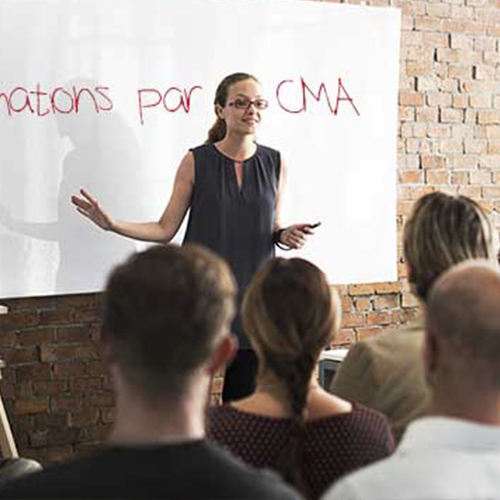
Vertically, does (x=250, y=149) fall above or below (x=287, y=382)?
above

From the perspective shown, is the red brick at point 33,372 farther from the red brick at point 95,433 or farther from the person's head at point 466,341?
the person's head at point 466,341

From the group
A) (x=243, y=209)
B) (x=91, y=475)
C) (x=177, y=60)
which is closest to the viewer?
(x=91, y=475)

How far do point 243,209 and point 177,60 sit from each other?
0.96 m

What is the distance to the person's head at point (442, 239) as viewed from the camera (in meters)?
2.12

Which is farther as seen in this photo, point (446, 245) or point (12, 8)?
point (12, 8)

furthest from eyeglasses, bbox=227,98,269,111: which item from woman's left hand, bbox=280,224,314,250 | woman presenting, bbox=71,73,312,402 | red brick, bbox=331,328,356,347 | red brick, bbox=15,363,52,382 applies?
red brick, bbox=331,328,356,347

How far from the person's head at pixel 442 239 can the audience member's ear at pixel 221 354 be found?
792mm

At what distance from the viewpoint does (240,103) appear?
3.57 meters

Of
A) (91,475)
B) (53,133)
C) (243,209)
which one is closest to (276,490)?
(91,475)

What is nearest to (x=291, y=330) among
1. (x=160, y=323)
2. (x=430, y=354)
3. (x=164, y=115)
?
(x=430, y=354)

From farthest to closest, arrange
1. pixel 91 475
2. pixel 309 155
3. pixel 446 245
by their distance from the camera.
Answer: pixel 309 155
pixel 446 245
pixel 91 475

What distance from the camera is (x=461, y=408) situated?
1.39 m

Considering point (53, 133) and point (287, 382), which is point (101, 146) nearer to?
point (53, 133)

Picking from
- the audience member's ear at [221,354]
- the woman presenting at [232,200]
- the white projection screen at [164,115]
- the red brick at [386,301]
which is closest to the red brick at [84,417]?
the white projection screen at [164,115]
